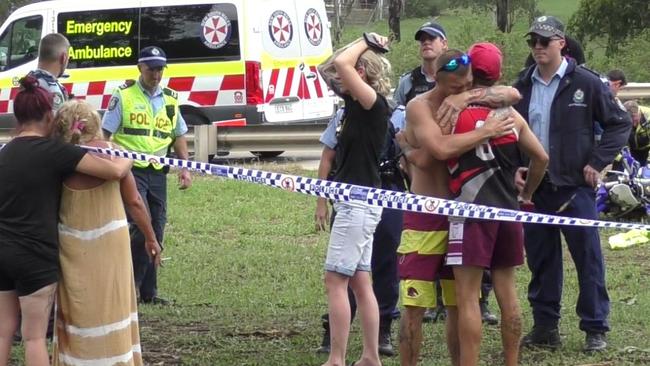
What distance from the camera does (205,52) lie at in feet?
Result: 55.3

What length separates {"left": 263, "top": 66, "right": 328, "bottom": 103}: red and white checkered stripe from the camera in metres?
16.9

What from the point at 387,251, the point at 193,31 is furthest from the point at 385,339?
the point at 193,31

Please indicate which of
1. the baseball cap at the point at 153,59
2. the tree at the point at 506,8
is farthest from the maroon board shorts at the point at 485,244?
the tree at the point at 506,8

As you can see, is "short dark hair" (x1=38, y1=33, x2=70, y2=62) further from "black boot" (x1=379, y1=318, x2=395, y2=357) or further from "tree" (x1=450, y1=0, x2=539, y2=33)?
"tree" (x1=450, y1=0, x2=539, y2=33)

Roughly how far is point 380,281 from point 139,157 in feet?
6.10

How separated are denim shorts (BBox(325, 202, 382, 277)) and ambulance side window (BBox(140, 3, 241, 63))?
10946 millimetres

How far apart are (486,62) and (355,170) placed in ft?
3.11

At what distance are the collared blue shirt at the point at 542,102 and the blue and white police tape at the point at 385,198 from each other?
643 mm

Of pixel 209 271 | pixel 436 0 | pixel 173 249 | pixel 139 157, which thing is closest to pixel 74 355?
pixel 139 157

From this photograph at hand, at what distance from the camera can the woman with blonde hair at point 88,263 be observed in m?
Answer: 5.38

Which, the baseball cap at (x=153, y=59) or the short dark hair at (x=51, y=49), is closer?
the short dark hair at (x=51, y=49)

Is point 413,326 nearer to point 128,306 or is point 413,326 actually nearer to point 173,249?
point 128,306

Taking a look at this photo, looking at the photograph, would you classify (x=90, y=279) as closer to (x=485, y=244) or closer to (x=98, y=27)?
(x=485, y=244)

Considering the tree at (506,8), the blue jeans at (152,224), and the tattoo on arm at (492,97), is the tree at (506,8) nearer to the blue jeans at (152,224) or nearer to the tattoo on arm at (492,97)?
the blue jeans at (152,224)
